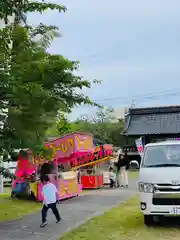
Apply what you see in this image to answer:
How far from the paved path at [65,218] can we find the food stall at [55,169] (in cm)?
78

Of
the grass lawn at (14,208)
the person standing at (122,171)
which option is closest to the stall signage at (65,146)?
the grass lawn at (14,208)

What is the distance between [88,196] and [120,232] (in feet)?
27.7

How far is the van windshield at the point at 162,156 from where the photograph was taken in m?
10.9

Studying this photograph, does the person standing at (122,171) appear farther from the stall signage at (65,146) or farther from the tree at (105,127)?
the tree at (105,127)

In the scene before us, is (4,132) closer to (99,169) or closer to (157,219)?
(157,219)

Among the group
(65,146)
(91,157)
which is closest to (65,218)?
(65,146)

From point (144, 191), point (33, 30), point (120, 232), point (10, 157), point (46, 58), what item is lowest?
point (120, 232)

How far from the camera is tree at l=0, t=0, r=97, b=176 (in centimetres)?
844

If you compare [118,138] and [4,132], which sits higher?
[118,138]

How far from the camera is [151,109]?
1347 inches

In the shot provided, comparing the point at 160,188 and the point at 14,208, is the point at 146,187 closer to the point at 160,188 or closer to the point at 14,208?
the point at 160,188

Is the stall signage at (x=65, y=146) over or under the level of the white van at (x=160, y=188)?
over

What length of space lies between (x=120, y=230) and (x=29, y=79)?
175 inches

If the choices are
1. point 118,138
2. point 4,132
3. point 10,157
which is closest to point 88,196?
point 10,157
